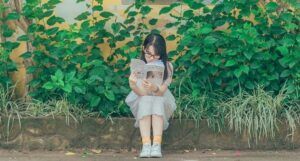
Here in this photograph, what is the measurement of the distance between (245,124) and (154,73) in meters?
1.08

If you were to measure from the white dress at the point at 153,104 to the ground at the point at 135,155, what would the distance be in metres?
0.34

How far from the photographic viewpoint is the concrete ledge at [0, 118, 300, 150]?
6762 mm

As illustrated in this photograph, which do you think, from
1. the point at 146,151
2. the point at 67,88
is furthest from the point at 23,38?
the point at 146,151

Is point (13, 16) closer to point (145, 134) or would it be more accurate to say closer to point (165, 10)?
point (165, 10)

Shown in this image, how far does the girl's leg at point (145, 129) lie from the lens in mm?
6375

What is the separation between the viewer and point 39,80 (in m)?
7.16

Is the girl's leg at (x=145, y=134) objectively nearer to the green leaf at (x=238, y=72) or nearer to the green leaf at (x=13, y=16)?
the green leaf at (x=238, y=72)

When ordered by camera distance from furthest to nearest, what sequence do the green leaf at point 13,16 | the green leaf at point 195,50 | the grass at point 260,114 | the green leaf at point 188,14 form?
A: 1. the green leaf at point 188,14
2. the green leaf at point 13,16
3. the green leaf at point 195,50
4. the grass at point 260,114

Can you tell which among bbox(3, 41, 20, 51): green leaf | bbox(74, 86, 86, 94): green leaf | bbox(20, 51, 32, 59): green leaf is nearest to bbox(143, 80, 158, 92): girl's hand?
bbox(74, 86, 86, 94): green leaf

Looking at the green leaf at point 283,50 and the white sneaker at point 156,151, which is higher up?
the green leaf at point 283,50

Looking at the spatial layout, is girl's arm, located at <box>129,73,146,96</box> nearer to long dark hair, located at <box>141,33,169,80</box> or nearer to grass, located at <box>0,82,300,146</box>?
long dark hair, located at <box>141,33,169,80</box>

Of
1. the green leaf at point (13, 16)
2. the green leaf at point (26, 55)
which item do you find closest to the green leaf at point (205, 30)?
the green leaf at point (26, 55)

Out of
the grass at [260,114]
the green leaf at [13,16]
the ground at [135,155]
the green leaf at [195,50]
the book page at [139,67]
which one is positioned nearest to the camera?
the book page at [139,67]

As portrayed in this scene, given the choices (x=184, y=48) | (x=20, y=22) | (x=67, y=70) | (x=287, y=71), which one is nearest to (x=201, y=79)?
(x=184, y=48)
